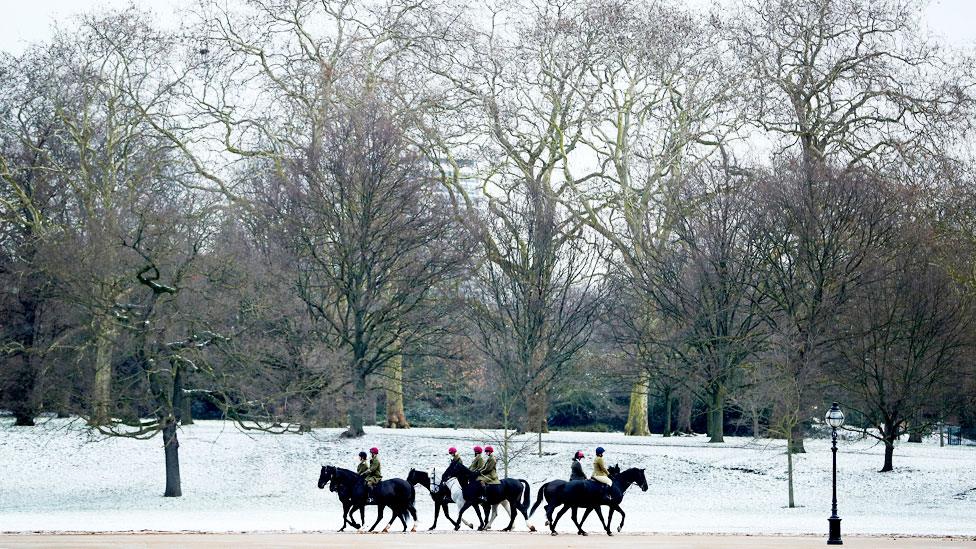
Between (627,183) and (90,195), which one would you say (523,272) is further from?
(90,195)

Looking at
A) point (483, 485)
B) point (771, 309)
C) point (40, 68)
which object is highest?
point (40, 68)

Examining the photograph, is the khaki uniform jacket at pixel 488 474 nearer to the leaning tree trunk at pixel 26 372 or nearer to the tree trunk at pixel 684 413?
the leaning tree trunk at pixel 26 372

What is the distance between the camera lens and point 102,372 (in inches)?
1731

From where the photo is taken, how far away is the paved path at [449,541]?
28406 millimetres

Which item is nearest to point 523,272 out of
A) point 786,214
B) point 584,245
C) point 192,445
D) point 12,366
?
point 584,245

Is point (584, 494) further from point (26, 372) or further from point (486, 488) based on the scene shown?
point (26, 372)

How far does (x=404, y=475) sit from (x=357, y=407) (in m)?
2.90

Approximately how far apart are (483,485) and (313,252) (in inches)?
696

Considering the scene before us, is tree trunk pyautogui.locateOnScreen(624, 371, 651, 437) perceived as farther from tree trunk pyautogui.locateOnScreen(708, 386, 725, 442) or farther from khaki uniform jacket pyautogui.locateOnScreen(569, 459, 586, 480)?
khaki uniform jacket pyautogui.locateOnScreen(569, 459, 586, 480)

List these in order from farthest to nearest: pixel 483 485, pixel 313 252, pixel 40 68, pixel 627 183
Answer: pixel 627 183 → pixel 40 68 → pixel 313 252 → pixel 483 485

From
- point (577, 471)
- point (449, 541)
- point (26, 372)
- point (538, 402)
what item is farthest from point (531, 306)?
point (449, 541)

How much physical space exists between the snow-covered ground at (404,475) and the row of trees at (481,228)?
1.49 metres

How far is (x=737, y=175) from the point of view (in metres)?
54.2

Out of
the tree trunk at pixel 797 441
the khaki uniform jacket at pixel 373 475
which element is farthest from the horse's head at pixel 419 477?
the tree trunk at pixel 797 441
